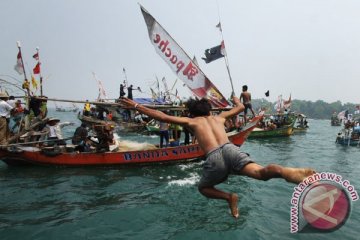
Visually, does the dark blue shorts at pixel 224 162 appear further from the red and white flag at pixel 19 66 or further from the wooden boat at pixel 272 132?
the wooden boat at pixel 272 132

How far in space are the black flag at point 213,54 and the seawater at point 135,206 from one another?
194 inches

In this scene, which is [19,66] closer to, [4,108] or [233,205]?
[4,108]

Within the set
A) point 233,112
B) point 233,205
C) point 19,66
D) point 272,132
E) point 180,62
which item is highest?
point 19,66

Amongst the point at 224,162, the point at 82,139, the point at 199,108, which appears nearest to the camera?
the point at 224,162

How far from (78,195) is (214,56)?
792 centimetres

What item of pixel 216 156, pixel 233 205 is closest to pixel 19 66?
pixel 216 156

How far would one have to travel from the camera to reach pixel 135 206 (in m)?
8.95

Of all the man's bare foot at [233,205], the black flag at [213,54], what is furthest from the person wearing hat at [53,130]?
the man's bare foot at [233,205]

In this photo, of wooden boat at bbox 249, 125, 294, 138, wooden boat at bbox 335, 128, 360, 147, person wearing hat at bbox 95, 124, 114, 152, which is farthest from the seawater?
wooden boat at bbox 249, 125, 294, 138

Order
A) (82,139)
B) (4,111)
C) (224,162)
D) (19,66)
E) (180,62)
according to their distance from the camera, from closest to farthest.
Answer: (224,162) → (180,62) → (4,111) → (82,139) → (19,66)

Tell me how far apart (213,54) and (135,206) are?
7.58 metres

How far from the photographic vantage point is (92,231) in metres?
7.22

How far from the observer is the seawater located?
23.6 feet

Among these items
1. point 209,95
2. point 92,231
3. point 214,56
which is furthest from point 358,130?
point 92,231
